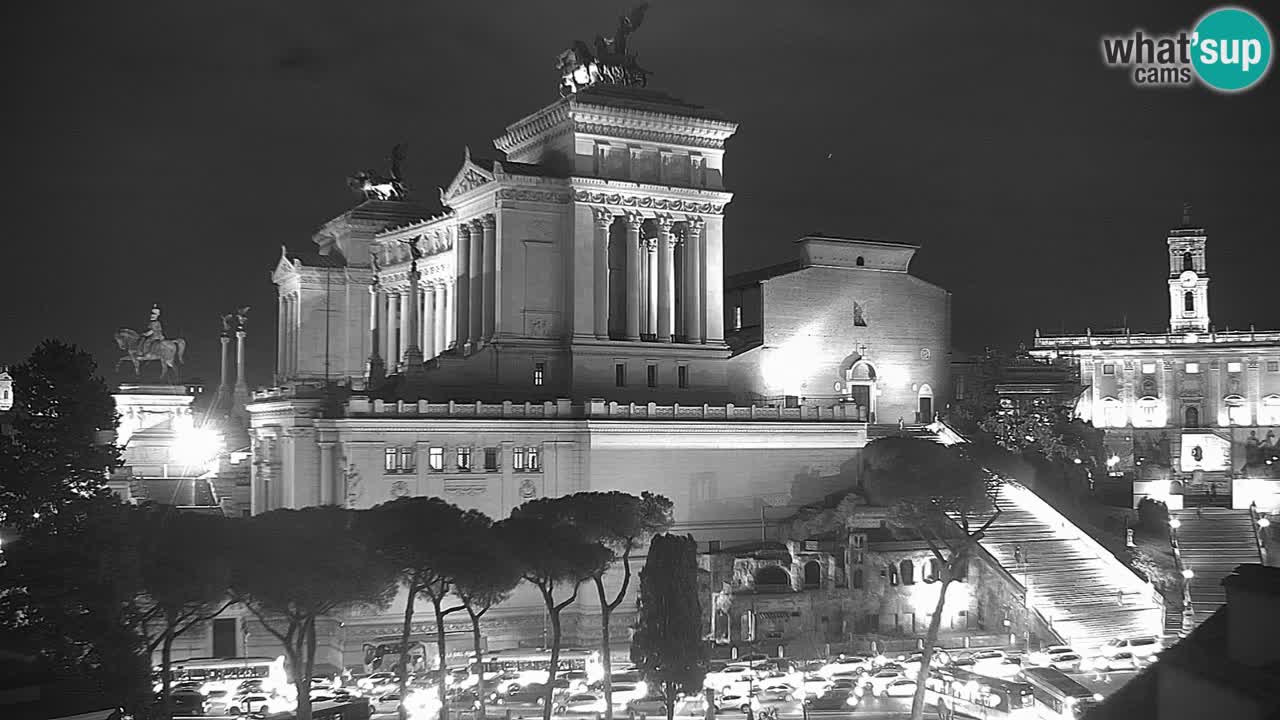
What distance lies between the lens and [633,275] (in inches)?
3292

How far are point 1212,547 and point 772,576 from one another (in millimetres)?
31996

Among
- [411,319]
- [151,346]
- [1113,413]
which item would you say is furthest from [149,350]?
[1113,413]

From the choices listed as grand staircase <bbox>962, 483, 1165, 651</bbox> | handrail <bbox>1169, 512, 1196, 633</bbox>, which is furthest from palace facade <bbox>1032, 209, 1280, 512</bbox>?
grand staircase <bbox>962, 483, 1165, 651</bbox>

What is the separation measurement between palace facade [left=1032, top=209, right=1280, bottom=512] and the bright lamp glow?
7430 centimetres

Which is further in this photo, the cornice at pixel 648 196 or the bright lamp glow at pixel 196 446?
the bright lamp glow at pixel 196 446

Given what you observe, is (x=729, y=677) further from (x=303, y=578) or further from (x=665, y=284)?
(x=665, y=284)

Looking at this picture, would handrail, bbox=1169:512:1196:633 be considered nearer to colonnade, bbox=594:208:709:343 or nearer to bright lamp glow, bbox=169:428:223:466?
colonnade, bbox=594:208:709:343

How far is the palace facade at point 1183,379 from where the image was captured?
425ft

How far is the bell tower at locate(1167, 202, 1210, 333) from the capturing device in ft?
448

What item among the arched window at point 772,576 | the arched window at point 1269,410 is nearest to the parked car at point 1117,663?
the arched window at point 772,576

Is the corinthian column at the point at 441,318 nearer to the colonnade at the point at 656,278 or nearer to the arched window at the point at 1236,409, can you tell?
the colonnade at the point at 656,278

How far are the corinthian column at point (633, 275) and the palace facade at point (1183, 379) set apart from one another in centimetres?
5683

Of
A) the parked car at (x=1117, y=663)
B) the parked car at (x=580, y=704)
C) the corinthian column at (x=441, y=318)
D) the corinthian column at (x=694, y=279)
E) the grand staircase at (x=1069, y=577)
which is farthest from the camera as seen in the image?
the corinthian column at (x=441, y=318)

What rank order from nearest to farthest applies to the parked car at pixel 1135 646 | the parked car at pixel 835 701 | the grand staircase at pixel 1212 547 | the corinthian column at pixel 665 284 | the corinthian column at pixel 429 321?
the parked car at pixel 835 701, the parked car at pixel 1135 646, the grand staircase at pixel 1212 547, the corinthian column at pixel 665 284, the corinthian column at pixel 429 321
